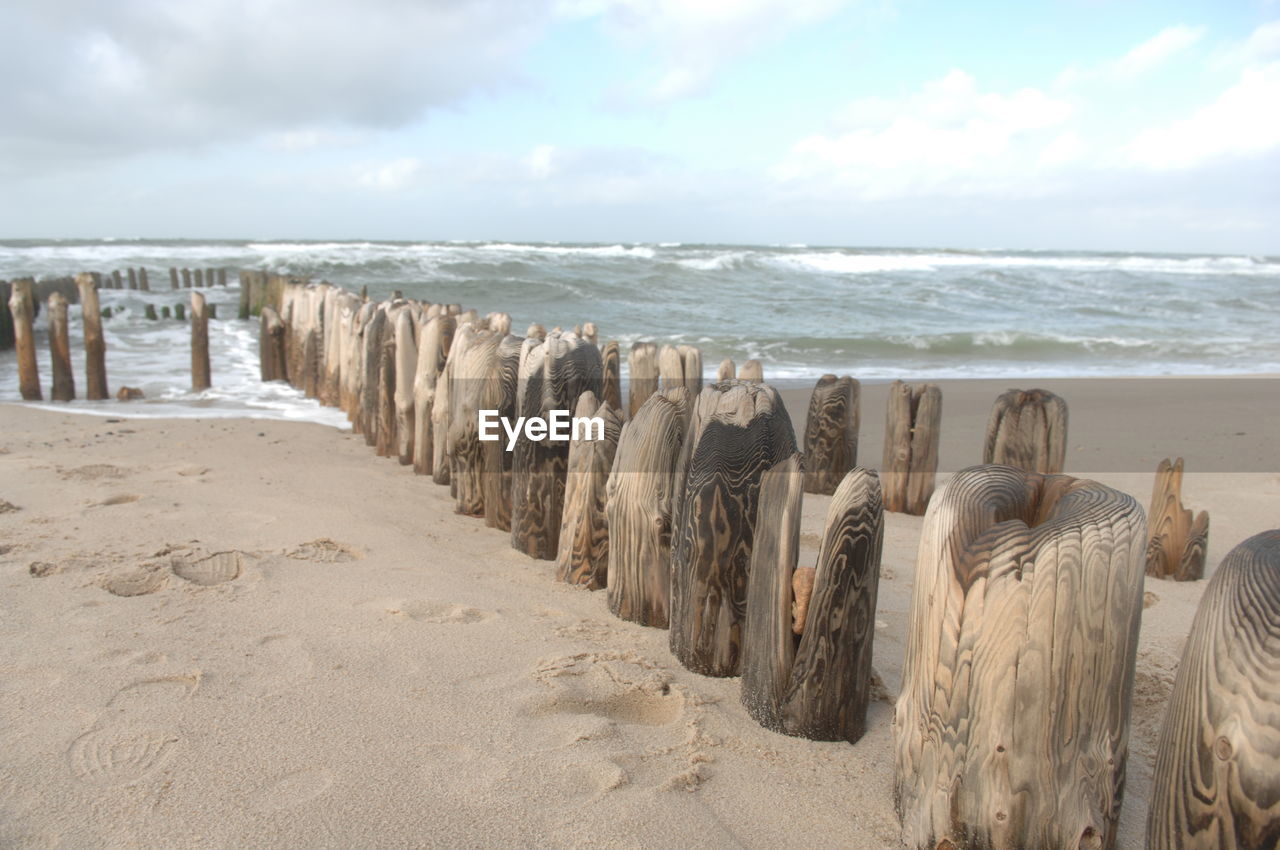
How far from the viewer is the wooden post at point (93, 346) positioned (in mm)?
8359

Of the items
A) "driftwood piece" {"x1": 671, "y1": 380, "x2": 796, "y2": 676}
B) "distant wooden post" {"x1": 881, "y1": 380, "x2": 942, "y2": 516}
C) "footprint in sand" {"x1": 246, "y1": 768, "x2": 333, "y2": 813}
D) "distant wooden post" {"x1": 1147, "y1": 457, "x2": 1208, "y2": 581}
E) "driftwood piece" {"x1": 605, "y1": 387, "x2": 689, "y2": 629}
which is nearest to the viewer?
"footprint in sand" {"x1": 246, "y1": 768, "x2": 333, "y2": 813}

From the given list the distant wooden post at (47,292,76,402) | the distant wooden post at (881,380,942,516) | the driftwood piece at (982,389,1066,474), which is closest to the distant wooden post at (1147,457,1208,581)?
the driftwood piece at (982,389,1066,474)

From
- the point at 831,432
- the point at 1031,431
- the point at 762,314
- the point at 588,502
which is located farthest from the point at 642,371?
the point at 762,314

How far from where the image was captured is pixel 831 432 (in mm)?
5492

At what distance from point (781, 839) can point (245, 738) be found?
54.8 inches

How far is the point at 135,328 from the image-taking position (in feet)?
49.3

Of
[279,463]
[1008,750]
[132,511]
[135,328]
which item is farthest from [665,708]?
[135,328]

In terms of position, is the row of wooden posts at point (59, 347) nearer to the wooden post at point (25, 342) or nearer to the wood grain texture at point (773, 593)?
the wooden post at point (25, 342)

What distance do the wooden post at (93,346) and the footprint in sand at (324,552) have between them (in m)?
5.80

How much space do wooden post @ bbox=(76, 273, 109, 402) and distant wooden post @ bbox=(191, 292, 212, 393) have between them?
2.66 ft

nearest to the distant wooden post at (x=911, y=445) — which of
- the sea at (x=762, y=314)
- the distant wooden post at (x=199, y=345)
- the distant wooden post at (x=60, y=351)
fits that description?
the sea at (x=762, y=314)

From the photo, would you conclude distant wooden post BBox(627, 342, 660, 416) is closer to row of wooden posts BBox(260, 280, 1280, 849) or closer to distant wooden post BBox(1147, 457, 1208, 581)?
row of wooden posts BBox(260, 280, 1280, 849)

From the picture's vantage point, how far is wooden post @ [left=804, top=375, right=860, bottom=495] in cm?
544

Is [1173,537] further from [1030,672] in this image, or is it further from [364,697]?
[364,697]
